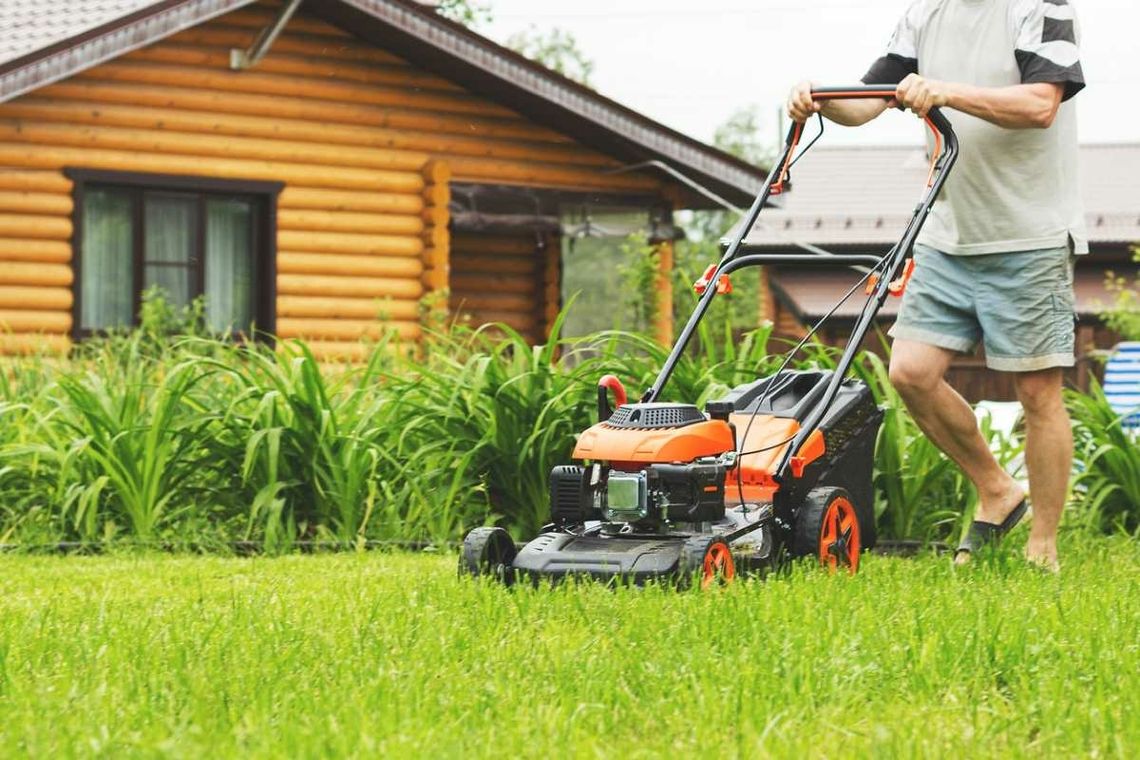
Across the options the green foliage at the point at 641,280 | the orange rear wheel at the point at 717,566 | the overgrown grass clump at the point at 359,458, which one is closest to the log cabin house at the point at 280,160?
the green foliage at the point at 641,280

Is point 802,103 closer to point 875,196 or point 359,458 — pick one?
point 359,458

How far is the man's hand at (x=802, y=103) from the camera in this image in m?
5.05

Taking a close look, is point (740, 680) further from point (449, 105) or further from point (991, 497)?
point (449, 105)

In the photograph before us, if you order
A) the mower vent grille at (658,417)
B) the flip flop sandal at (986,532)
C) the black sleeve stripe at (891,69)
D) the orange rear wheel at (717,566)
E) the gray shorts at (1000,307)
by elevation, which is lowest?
the flip flop sandal at (986,532)

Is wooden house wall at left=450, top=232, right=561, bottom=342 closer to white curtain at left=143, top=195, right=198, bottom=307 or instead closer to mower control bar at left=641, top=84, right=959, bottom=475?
white curtain at left=143, top=195, right=198, bottom=307

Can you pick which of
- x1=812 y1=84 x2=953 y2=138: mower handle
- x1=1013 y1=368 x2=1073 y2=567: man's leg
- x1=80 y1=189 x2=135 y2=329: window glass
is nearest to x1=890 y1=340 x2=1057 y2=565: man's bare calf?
x1=1013 y1=368 x2=1073 y2=567: man's leg

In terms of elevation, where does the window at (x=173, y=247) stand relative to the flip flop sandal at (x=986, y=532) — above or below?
above

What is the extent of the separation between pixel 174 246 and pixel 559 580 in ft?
33.2

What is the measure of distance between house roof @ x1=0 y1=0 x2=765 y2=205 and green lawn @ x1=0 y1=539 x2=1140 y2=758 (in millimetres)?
8113

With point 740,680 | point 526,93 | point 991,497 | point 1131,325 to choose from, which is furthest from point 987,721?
point 1131,325

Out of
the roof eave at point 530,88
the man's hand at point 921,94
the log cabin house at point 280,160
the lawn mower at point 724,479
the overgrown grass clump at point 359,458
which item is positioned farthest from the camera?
the roof eave at point 530,88

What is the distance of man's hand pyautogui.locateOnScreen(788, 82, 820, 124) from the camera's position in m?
5.05

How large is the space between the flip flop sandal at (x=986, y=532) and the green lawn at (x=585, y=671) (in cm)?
80

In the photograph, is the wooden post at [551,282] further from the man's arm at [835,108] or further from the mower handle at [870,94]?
the mower handle at [870,94]
